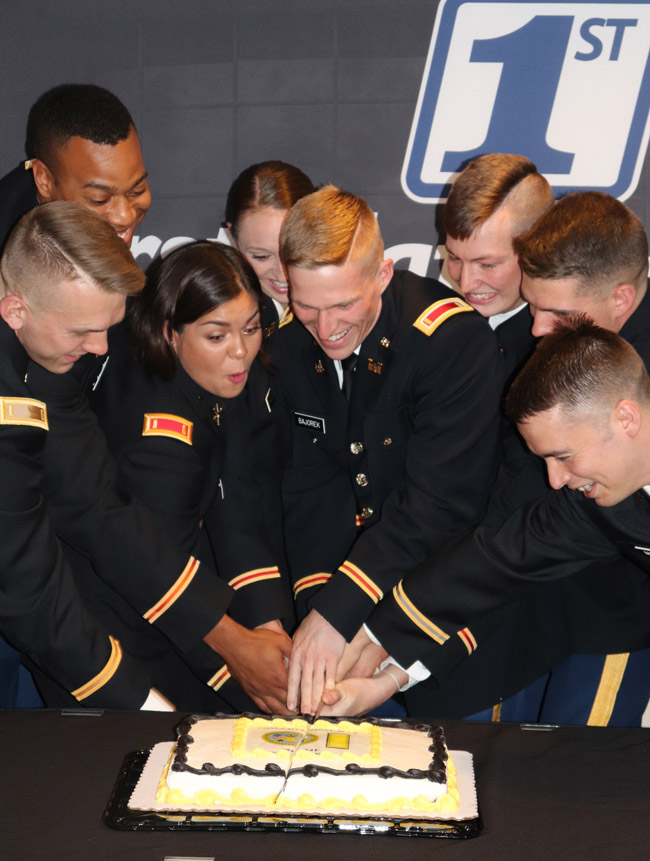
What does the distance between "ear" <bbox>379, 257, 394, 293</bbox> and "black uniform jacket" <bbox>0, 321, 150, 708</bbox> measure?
109 cm

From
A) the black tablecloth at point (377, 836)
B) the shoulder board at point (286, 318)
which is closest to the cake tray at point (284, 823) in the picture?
the black tablecloth at point (377, 836)

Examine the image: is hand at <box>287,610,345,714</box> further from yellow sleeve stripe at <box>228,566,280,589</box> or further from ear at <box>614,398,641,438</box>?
ear at <box>614,398,641,438</box>

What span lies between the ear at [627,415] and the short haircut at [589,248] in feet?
1.70

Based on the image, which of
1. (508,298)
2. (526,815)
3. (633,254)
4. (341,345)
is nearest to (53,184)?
(341,345)

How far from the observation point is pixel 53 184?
3.25 m

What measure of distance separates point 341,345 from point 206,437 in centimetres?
49

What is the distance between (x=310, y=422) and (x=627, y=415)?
1090 mm

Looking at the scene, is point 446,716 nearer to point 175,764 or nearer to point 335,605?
point 335,605

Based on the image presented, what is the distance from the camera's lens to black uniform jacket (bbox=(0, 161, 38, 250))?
10.5ft

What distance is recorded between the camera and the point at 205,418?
9.40ft

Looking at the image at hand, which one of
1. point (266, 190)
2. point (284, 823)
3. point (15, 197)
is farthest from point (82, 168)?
point (284, 823)

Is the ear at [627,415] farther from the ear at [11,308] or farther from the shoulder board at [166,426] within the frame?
the ear at [11,308]

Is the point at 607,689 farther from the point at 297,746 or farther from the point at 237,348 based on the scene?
the point at 237,348

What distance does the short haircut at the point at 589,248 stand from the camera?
2646 millimetres
